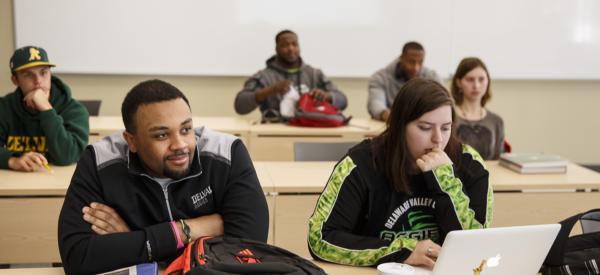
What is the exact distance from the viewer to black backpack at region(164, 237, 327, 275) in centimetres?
159

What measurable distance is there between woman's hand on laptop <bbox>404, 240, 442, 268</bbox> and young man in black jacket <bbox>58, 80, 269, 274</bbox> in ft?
1.58

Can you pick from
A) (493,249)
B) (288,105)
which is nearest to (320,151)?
(288,105)

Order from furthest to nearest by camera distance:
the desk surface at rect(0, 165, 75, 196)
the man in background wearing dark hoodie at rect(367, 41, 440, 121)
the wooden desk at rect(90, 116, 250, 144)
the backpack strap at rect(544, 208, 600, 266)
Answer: the man in background wearing dark hoodie at rect(367, 41, 440, 121)
the wooden desk at rect(90, 116, 250, 144)
the desk surface at rect(0, 165, 75, 196)
the backpack strap at rect(544, 208, 600, 266)

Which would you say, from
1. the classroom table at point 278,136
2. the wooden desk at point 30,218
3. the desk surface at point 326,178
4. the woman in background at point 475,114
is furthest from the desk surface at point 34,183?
the woman in background at point 475,114

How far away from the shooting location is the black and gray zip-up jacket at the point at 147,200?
1.90 m

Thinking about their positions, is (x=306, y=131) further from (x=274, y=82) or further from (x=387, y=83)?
(x=387, y=83)

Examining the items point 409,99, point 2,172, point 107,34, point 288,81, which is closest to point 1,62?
point 107,34

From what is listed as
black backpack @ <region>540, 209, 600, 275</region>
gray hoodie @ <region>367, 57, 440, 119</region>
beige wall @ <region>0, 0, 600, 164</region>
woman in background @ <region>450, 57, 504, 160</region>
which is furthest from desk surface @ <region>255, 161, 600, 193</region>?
beige wall @ <region>0, 0, 600, 164</region>

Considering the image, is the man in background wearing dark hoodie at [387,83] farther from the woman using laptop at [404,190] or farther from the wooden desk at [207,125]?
the woman using laptop at [404,190]

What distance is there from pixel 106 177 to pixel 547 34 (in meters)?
5.33

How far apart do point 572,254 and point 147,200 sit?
1.21 metres

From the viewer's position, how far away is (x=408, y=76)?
16.7 ft

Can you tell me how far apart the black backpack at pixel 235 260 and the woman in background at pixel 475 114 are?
2.37m

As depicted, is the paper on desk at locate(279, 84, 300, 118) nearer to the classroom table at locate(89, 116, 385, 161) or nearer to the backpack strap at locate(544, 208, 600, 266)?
the classroom table at locate(89, 116, 385, 161)
